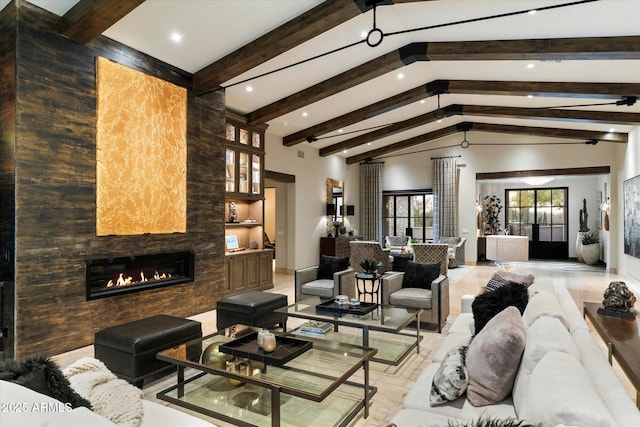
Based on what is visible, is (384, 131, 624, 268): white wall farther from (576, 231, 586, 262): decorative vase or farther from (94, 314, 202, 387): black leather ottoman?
(94, 314, 202, 387): black leather ottoman

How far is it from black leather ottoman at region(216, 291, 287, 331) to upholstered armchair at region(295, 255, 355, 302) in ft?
2.88

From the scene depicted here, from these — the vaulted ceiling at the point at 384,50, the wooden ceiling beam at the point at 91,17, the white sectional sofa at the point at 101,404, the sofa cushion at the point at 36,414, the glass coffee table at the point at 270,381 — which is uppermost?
the vaulted ceiling at the point at 384,50

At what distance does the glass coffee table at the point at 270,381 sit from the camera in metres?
2.54

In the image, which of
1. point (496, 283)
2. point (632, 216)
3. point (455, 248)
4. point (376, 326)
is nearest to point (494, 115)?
point (632, 216)

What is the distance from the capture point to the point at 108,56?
176 inches

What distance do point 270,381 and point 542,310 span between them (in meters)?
1.89

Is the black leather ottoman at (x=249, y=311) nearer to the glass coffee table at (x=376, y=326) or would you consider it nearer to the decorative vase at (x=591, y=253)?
the glass coffee table at (x=376, y=326)

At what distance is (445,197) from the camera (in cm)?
1173

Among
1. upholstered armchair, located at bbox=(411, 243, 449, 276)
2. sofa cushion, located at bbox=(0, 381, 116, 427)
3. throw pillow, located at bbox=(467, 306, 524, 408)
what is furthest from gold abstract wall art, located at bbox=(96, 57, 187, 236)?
upholstered armchair, located at bbox=(411, 243, 449, 276)

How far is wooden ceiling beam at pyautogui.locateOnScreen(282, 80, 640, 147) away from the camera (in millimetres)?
5859

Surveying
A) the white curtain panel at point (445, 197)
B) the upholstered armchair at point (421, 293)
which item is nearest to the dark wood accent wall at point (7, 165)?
the upholstered armchair at point (421, 293)

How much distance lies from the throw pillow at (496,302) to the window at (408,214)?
31.4 ft

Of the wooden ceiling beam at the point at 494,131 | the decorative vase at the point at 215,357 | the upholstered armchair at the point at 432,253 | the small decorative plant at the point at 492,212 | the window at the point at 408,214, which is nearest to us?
the decorative vase at the point at 215,357

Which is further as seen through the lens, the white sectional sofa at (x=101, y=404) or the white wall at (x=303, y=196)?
the white wall at (x=303, y=196)
